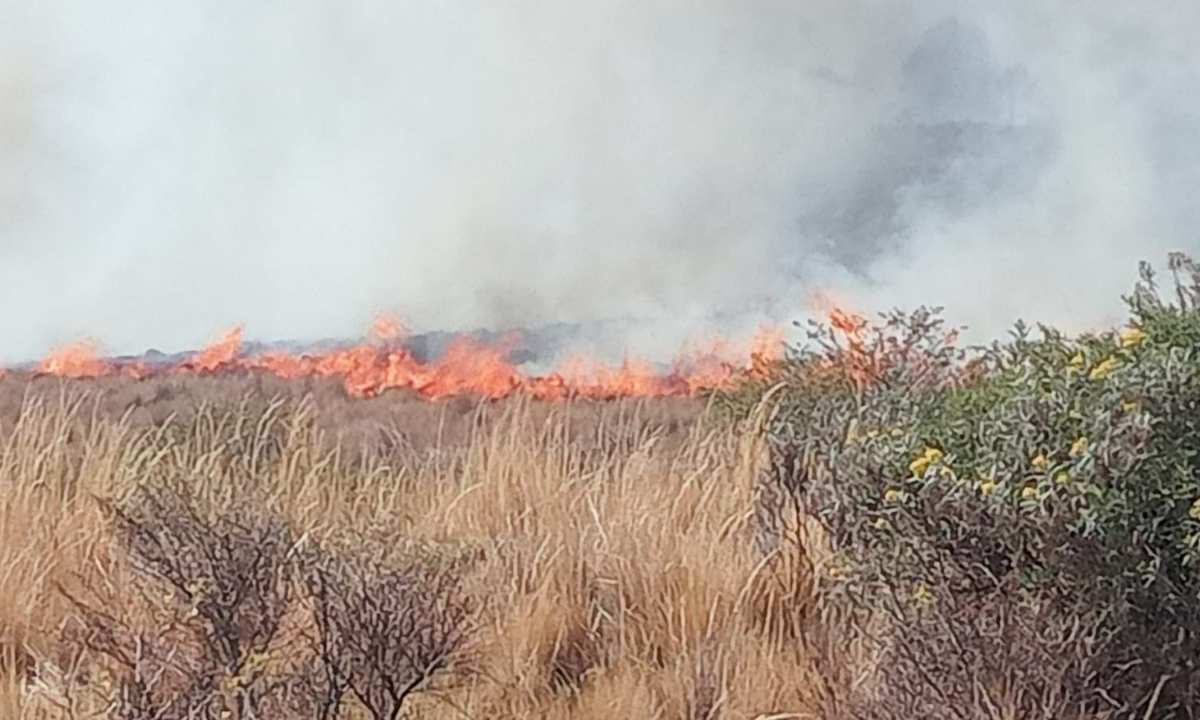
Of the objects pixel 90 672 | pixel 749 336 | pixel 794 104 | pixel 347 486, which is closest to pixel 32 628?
pixel 90 672

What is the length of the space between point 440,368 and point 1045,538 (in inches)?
236

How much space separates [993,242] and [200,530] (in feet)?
19.8

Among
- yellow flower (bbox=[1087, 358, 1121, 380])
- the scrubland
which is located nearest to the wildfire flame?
the scrubland

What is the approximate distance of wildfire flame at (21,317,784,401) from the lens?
671 centimetres

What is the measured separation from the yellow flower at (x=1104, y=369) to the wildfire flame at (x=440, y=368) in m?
4.41

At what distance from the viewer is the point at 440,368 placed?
7.52 metres

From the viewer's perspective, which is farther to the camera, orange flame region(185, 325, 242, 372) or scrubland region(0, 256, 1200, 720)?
orange flame region(185, 325, 242, 372)

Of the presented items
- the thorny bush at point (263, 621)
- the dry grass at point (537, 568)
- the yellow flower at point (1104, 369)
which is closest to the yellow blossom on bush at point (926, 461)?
the yellow flower at point (1104, 369)

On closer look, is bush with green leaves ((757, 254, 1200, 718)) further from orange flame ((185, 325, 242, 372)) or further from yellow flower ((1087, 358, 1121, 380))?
orange flame ((185, 325, 242, 372))

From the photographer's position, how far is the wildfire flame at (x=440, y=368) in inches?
264

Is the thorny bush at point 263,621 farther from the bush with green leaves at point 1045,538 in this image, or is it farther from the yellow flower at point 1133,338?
the yellow flower at point 1133,338

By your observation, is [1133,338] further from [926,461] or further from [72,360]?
[72,360]

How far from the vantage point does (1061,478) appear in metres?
1.62

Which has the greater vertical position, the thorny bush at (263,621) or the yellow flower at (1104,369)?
the yellow flower at (1104,369)
